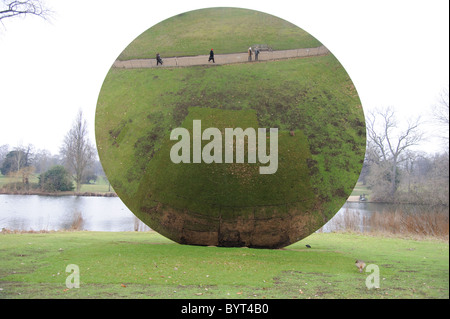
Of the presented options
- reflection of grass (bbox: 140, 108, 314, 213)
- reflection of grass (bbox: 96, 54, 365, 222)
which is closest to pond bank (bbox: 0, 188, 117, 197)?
reflection of grass (bbox: 96, 54, 365, 222)

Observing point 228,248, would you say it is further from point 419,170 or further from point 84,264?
point 419,170

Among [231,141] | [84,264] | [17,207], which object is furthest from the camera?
[17,207]

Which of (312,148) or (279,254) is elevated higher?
(312,148)

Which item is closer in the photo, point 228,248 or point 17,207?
point 228,248

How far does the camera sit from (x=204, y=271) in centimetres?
775

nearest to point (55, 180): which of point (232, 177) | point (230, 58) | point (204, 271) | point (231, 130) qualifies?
point (230, 58)

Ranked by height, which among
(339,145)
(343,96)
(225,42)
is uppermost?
(225,42)

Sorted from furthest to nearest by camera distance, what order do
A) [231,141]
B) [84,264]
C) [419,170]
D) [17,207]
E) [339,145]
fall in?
[419,170], [17,207], [339,145], [231,141], [84,264]

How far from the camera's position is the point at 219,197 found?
29.3 feet

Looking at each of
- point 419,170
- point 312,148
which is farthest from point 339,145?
point 419,170

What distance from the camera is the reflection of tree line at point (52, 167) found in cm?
1443

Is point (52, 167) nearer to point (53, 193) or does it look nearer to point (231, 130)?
point (53, 193)

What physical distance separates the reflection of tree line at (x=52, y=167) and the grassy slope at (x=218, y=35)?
5649 mm

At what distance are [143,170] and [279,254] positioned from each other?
12.4 ft
